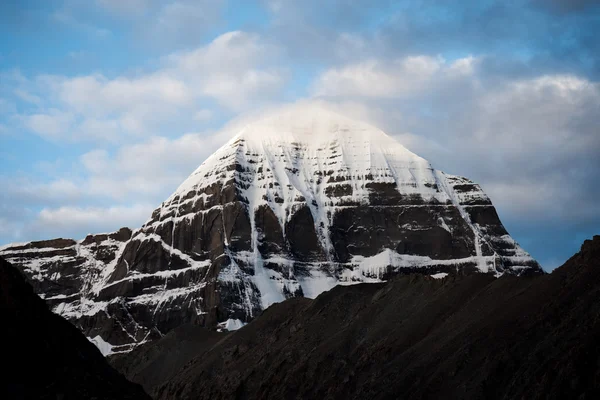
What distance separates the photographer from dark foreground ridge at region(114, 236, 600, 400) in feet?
295

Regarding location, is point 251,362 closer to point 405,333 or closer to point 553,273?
point 405,333

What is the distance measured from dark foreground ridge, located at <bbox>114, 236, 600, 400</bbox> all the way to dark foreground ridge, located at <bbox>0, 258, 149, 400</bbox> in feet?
112

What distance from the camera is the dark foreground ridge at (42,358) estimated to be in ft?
242

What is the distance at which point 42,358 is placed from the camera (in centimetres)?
7669

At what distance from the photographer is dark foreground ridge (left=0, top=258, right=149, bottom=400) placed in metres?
73.8

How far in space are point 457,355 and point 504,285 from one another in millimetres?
20575

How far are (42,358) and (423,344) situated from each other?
52243mm

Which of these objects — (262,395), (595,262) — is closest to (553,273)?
(595,262)

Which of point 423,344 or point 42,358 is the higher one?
point 42,358

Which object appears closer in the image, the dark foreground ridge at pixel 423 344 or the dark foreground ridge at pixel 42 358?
the dark foreground ridge at pixel 42 358

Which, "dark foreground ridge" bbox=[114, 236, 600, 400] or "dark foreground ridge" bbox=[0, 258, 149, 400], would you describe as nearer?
"dark foreground ridge" bbox=[0, 258, 149, 400]

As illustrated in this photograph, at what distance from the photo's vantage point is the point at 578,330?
3531 inches

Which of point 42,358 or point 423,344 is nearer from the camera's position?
point 42,358

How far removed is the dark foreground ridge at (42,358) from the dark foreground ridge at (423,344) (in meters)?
34.0
